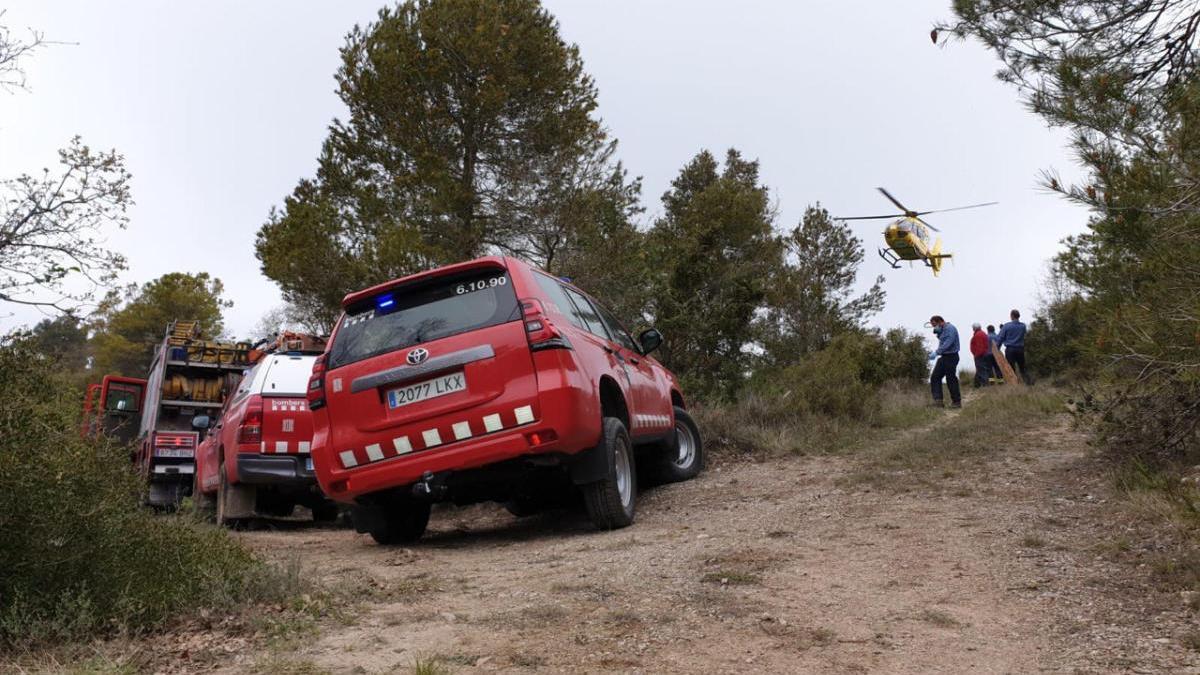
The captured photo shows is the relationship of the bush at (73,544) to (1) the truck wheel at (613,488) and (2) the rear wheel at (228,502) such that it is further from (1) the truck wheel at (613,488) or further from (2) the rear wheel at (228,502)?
(2) the rear wheel at (228,502)

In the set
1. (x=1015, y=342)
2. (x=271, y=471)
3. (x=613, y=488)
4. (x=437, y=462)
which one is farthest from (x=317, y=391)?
(x=1015, y=342)

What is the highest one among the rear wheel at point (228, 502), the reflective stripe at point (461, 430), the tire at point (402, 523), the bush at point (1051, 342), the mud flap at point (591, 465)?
the bush at point (1051, 342)

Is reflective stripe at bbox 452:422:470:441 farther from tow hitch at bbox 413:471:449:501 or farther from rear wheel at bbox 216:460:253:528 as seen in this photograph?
rear wheel at bbox 216:460:253:528

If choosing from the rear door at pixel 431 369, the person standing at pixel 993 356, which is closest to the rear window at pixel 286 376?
the rear door at pixel 431 369

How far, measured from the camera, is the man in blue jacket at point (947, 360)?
49.7 ft

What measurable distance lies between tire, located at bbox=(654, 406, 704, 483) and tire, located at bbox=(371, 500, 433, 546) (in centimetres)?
256

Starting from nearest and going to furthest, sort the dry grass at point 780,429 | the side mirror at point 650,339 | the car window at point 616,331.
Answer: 1. the car window at point 616,331
2. the side mirror at point 650,339
3. the dry grass at point 780,429

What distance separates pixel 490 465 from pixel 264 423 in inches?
141

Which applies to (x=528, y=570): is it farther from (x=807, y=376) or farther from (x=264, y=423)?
(x=807, y=376)

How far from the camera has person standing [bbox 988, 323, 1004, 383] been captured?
19902 mm

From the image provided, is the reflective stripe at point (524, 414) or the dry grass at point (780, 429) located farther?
the dry grass at point (780, 429)

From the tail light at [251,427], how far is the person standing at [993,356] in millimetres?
15684

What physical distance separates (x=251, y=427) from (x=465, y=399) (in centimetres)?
368

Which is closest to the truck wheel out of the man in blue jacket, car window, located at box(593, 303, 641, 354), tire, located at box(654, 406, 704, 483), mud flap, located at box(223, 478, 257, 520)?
car window, located at box(593, 303, 641, 354)
